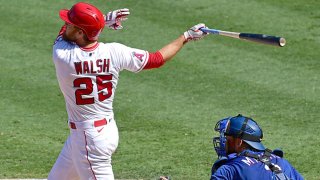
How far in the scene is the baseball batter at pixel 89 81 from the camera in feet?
23.8

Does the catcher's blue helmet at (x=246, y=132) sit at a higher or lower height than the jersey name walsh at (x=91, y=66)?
lower

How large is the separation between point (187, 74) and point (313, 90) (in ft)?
6.19

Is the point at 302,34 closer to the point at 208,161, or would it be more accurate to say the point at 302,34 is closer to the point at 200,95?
the point at 200,95

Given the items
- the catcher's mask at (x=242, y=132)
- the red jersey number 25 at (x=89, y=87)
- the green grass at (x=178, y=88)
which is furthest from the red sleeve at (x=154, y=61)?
the green grass at (x=178, y=88)

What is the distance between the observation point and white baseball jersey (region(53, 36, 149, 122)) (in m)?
7.23

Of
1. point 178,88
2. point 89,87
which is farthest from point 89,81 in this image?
point 178,88

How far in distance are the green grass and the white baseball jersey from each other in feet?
8.16

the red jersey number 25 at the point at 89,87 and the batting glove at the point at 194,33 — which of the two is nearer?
the red jersey number 25 at the point at 89,87

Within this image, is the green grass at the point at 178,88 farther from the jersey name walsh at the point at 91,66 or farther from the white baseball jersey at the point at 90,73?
the jersey name walsh at the point at 91,66

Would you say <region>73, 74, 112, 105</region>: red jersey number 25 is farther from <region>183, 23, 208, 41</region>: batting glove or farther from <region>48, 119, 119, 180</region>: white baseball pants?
<region>183, 23, 208, 41</region>: batting glove

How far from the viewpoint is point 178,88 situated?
492 inches

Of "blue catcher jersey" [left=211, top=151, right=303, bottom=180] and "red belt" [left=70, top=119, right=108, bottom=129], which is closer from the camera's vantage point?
"blue catcher jersey" [left=211, top=151, right=303, bottom=180]

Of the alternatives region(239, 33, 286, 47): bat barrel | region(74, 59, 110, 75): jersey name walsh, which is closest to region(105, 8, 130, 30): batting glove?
region(74, 59, 110, 75): jersey name walsh

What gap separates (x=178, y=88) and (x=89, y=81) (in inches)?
209
